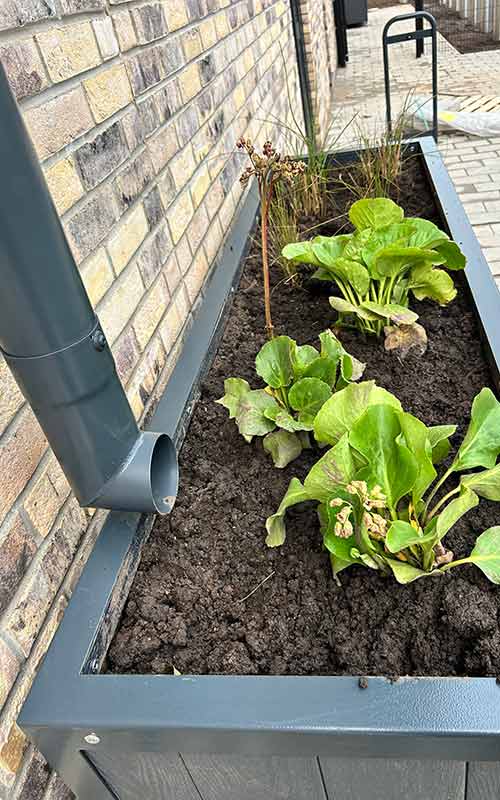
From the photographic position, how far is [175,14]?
6.41 ft

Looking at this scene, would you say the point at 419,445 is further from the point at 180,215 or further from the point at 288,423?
the point at 180,215

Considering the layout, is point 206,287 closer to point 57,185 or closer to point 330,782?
point 57,185

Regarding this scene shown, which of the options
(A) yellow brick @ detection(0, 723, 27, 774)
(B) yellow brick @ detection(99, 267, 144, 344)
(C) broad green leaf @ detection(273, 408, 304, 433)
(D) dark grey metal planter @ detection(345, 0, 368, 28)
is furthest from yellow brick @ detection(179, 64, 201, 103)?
(D) dark grey metal planter @ detection(345, 0, 368, 28)

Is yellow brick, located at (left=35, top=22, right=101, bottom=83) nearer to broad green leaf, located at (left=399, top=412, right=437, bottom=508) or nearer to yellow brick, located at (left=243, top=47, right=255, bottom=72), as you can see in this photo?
broad green leaf, located at (left=399, top=412, right=437, bottom=508)

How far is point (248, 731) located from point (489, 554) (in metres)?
0.50

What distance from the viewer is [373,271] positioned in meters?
1.83

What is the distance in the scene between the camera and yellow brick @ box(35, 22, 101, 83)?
46.2 inches

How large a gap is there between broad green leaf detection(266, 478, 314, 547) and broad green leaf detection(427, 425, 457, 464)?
0.94 feet

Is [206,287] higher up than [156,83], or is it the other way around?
[156,83]

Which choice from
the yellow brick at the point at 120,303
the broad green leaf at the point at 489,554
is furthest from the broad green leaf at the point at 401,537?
the yellow brick at the point at 120,303

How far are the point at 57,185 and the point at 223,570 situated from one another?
2.63 feet

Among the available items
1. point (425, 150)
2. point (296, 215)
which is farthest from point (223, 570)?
point (425, 150)

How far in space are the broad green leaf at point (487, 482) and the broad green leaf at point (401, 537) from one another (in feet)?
0.67

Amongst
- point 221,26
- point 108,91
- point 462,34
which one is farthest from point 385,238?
point 462,34
